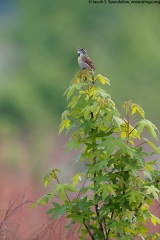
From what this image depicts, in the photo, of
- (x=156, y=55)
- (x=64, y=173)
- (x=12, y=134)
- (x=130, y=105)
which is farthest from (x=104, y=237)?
(x=156, y=55)

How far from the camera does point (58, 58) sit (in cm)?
1923

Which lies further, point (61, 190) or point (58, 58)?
point (58, 58)

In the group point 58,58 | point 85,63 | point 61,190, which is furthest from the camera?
point 58,58

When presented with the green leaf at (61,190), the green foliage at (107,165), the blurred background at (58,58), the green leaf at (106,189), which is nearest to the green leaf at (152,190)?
the green foliage at (107,165)

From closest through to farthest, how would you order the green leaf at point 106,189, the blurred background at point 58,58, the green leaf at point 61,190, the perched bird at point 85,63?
the green leaf at point 106,189
the green leaf at point 61,190
the perched bird at point 85,63
the blurred background at point 58,58

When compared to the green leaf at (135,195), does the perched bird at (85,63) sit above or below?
above

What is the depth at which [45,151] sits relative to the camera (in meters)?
16.4

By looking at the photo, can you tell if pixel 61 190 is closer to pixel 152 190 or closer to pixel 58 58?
pixel 152 190

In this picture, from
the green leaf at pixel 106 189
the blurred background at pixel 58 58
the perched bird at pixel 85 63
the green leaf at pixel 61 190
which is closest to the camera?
the green leaf at pixel 106 189

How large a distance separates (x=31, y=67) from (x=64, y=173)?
780 cm

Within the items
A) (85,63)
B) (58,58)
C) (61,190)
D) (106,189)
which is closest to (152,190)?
(106,189)

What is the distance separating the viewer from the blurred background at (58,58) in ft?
59.9

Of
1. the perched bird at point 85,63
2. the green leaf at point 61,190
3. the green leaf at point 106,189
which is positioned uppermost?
the perched bird at point 85,63

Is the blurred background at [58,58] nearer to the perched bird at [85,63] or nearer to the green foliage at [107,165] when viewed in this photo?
the perched bird at [85,63]
